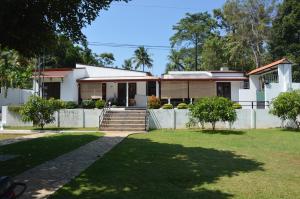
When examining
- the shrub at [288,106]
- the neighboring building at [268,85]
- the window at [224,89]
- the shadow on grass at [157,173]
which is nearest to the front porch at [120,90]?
the window at [224,89]

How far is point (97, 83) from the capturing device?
3316 cm

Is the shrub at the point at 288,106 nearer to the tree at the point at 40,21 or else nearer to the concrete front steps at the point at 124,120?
the concrete front steps at the point at 124,120

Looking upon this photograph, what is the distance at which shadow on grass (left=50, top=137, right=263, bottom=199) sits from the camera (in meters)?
7.82

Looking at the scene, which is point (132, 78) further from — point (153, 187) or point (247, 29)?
point (153, 187)

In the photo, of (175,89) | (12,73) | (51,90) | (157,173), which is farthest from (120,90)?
(157,173)

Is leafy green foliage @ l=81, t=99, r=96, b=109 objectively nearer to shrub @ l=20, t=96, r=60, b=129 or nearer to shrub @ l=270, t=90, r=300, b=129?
shrub @ l=20, t=96, r=60, b=129

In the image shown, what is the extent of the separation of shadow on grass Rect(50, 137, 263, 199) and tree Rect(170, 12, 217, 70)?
49400 mm

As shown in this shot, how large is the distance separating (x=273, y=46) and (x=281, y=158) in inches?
1475

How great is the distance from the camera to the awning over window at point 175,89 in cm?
3183

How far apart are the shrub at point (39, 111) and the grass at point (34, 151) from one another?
18.6 ft

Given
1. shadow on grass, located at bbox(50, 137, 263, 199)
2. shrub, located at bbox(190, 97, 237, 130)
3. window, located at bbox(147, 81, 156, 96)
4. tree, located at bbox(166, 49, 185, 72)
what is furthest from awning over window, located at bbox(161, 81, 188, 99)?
tree, located at bbox(166, 49, 185, 72)

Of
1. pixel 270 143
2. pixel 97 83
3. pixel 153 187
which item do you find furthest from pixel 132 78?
pixel 153 187

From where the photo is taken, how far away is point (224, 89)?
3316 cm

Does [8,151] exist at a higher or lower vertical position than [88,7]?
lower
